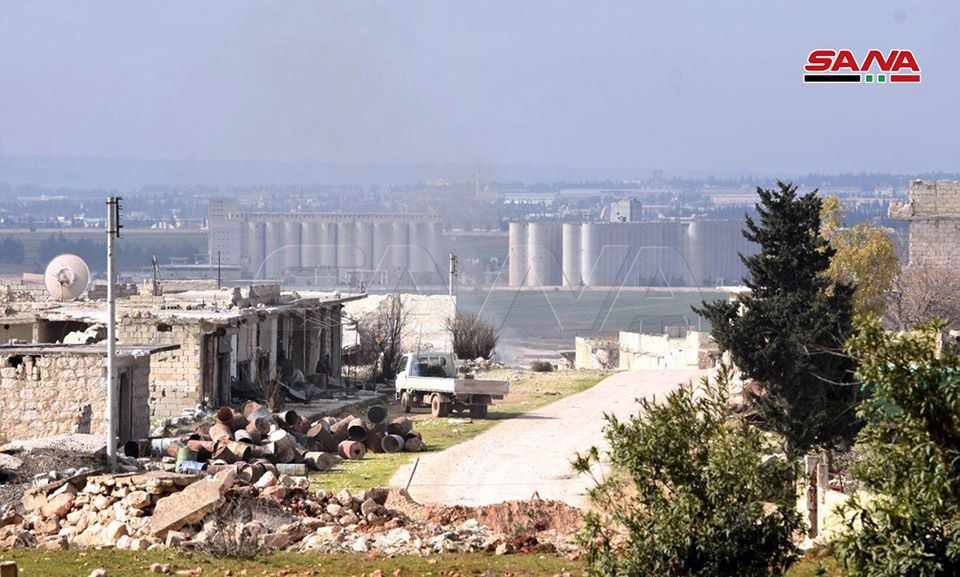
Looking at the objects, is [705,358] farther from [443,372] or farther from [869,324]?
[869,324]

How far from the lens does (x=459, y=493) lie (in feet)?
84.3

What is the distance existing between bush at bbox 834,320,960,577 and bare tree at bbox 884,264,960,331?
127ft

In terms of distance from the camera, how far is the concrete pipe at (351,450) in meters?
29.8

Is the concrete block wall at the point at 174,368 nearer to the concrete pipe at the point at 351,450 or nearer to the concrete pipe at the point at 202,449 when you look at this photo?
the concrete pipe at the point at 351,450

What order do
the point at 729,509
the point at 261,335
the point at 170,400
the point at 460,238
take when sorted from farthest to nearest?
the point at 460,238
the point at 261,335
the point at 170,400
the point at 729,509

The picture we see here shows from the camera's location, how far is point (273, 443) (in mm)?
27656

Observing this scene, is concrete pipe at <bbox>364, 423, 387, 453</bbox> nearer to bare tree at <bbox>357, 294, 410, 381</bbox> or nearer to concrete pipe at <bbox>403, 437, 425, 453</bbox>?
concrete pipe at <bbox>403, 437, 425, 453</bbox>

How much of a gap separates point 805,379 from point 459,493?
6442mm

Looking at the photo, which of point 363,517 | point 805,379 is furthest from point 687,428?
point 805,379

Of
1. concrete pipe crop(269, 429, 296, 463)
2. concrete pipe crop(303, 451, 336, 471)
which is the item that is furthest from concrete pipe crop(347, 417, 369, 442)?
concrete pipe crop(269, 429, 296, 463)

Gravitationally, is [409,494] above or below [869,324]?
below

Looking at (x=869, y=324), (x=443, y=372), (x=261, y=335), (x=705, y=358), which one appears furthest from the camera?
(x=705, y=358)

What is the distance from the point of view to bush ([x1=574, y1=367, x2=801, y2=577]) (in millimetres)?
12352

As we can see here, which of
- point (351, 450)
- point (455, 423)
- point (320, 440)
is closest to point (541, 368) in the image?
point (455, 423)
